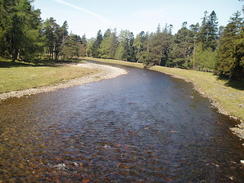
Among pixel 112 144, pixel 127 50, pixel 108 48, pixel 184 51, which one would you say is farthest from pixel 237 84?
pixel 108 48

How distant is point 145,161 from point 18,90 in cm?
2346

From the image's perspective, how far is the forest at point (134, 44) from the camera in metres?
47.3

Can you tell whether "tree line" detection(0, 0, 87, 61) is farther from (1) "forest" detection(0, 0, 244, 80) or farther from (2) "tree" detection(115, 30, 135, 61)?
(2) "tree" detection(115, 30, 135, 61)

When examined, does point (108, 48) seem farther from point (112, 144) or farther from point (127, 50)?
point (112, 144)

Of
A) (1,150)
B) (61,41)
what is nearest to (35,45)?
(61,41)

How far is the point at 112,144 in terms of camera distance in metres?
14.4

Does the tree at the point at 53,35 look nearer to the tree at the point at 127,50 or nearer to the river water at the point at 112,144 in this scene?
the tree at the point at 127,50

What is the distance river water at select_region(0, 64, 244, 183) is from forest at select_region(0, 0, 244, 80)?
2570 centimetres

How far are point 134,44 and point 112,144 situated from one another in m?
132

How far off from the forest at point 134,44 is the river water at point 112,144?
25704 millimetres

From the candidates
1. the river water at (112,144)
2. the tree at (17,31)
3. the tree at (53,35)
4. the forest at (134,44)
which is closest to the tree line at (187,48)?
the forest at (134,44)

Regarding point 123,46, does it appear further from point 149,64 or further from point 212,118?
point 212,118

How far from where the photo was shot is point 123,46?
13938 centimetres

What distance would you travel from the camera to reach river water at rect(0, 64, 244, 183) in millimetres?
10727
